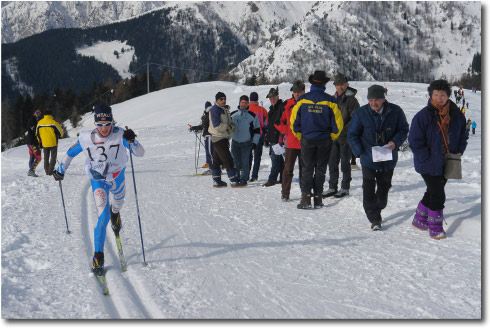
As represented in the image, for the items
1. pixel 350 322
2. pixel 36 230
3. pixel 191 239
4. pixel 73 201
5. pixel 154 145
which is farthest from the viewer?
pixel 154 145

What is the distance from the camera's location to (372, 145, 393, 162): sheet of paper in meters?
5.30

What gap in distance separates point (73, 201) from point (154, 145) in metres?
14.0

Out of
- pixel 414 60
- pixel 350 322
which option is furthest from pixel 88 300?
pixel 414 60

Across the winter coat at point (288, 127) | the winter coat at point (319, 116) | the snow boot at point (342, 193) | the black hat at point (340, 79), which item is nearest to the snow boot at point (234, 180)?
the winter coat at point (288, 127)

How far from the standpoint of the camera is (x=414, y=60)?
15088 centimetres

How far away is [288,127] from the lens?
767 cm

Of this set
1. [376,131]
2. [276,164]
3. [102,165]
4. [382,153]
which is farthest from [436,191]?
[276,164]

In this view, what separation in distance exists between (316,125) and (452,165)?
2168 mm

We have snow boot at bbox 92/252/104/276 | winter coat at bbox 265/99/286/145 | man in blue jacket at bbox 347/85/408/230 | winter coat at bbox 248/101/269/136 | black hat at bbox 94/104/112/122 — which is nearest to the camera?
snow boot at bbox 92/252/104/276

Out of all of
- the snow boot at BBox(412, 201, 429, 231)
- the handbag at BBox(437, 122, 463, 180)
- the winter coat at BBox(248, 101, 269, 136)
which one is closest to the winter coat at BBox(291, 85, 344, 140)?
the snow boot at BBox(412, 201, 429, 231)

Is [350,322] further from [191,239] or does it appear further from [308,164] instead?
[308,164]

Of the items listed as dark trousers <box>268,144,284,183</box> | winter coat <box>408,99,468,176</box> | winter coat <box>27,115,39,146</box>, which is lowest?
dark trousers <box>268,144,284,183</box>

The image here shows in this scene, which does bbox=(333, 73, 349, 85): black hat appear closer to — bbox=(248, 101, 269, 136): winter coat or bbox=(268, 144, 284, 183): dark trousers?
bbox=(268, 144, 284, 183): dark trousers

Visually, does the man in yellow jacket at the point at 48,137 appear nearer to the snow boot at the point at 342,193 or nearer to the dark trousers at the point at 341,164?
the dark trousers at the point at 341,164
